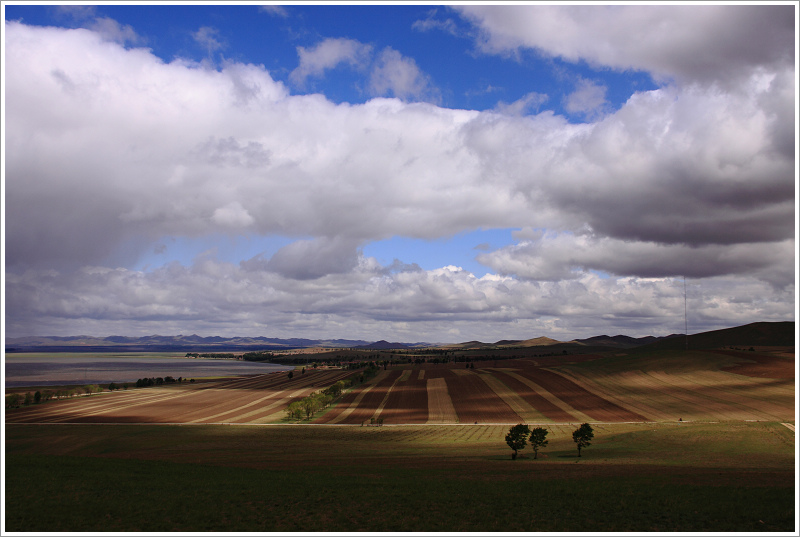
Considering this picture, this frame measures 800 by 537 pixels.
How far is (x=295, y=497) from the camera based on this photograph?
1128 inches

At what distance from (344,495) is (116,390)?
162467 mm

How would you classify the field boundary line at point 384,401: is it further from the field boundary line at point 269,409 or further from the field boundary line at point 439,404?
the field boundary line at point 269,409

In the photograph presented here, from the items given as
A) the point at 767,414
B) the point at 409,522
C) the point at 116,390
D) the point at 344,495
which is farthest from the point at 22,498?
the point at 116,390

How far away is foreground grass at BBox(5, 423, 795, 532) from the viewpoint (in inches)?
932

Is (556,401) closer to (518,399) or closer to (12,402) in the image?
(518,399)

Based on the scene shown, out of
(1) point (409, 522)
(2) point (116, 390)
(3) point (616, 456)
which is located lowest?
(2) point (116, 390)

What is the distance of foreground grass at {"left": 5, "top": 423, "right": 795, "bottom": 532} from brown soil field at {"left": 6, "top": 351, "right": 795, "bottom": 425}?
40586 mm

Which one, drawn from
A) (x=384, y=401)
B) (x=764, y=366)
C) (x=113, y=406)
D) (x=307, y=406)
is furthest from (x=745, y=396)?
(x=113, y=406)

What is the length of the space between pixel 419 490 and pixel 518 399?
84.4m

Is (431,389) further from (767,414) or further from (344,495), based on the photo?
(344,495)

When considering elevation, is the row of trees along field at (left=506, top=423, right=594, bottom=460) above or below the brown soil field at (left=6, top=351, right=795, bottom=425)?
above

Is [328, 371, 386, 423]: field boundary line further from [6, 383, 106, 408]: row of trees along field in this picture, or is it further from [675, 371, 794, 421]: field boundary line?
[6, 383, 106, 408]: row of trees along field

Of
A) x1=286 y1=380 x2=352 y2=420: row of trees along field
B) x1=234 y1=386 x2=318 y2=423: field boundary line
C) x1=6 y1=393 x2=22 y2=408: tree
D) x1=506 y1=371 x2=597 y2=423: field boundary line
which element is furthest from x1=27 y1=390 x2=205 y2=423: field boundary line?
x1=506 y1=371 x2=597 y2=423: field boundary line

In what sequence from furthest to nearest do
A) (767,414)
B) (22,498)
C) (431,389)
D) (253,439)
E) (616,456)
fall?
(431,389), (767,414), (253,439), (616,456), (22,498)
